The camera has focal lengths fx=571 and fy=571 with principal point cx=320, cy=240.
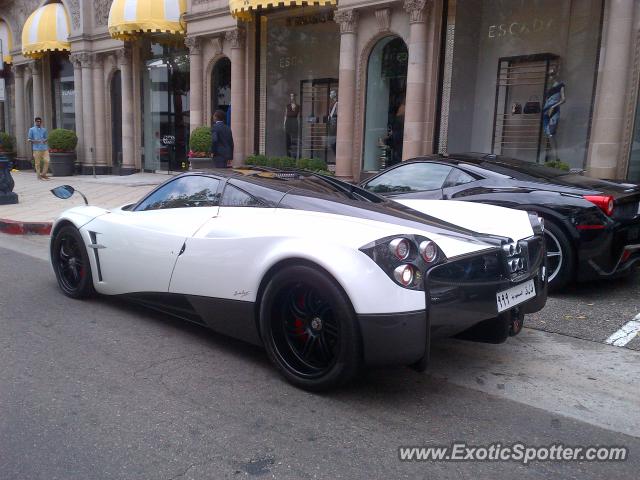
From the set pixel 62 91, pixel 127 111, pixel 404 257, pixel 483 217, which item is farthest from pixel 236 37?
pixel 404 257

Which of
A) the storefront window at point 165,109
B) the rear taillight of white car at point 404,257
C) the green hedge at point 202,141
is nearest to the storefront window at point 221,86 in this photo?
the green hedge at point 202,141

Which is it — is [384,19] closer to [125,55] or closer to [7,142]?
[125,55]

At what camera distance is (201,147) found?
15531 mm

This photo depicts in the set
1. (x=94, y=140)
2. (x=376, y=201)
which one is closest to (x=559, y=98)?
(x=376, y=201)

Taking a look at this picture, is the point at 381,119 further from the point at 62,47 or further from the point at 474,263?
the point at 62,47

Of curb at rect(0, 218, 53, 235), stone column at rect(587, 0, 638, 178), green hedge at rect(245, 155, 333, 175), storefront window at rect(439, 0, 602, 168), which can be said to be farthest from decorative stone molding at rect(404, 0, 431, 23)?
curb at rect(0, 218, 53, 235)

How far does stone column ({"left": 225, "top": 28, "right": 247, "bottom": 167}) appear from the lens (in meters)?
16.3

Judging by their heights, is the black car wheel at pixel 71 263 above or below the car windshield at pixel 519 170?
below

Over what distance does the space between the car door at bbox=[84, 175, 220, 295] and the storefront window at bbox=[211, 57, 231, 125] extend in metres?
13.0

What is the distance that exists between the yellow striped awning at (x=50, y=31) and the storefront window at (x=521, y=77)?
1574 cm

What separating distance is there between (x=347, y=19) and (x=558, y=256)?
964 centimetres

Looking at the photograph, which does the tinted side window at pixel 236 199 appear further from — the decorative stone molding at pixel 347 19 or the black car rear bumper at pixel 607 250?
the decorative stone molding at pixel 347 19

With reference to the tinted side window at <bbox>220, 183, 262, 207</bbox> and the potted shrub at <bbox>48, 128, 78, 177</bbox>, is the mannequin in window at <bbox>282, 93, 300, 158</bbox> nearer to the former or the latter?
the potted shrub at <bbox>48, 128, 78, 177</bbox>

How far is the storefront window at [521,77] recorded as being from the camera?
12.1 metres
